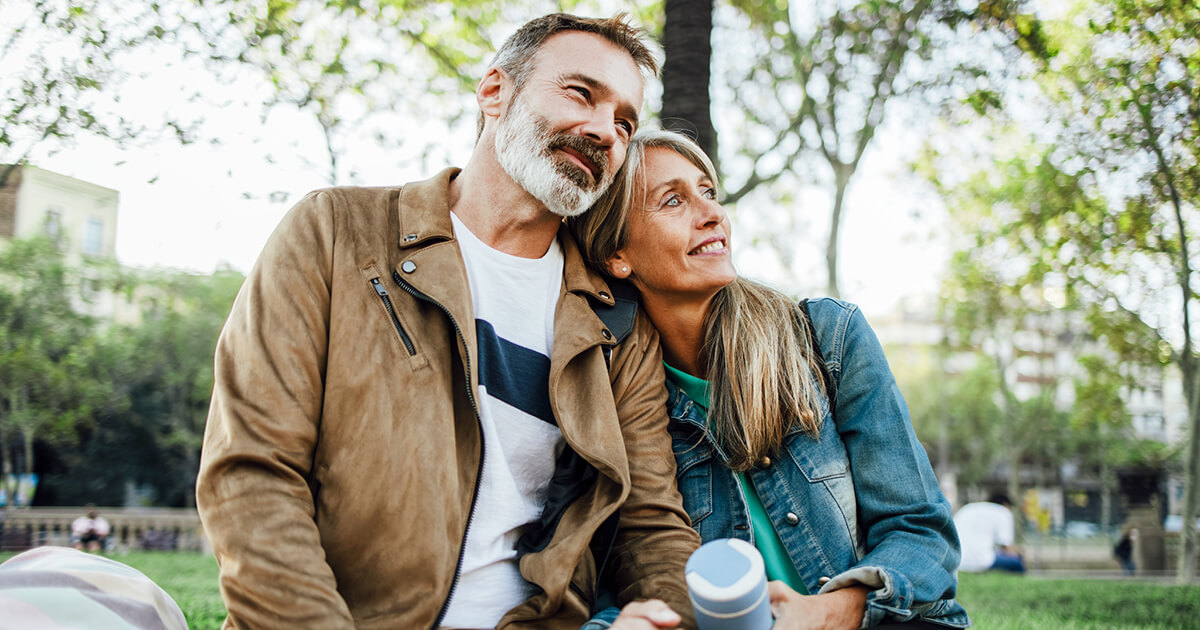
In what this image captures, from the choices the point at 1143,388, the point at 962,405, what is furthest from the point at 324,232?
the point at 962,405

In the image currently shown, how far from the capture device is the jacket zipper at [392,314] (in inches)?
103

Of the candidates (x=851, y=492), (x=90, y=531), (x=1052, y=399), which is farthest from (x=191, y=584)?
(x=1052, y=399)

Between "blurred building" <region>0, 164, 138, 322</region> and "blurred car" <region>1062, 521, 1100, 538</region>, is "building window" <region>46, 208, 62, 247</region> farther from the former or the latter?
"blurred car" <region>1062, 521, 1100, 538</region>

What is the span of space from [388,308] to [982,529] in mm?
14996

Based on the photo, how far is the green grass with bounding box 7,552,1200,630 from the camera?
22.1ft

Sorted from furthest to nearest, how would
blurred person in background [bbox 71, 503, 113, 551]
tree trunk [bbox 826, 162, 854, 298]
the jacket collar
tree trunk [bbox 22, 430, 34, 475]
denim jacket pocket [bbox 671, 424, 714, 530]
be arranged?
1. tree trunk [bbox 22, 430, 34, 475]
2. blurred person in background [bbox 71, 503, 113, 551]
3. tree trunk [bbox 826, 162, 854, 298]
4. denim jacket pocket [bbox 671, 424, 714, 530]
5. the jacket collar

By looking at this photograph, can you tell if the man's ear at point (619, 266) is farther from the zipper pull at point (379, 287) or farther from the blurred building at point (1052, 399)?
the blurred building at point (1052, 399)

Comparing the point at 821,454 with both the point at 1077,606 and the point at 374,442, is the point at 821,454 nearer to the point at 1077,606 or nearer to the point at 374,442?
the point at 374,442

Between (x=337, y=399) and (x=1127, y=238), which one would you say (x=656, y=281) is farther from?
(x=1127, y=238)

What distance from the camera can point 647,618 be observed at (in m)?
2.45

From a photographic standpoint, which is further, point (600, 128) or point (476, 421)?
point (600, 128)

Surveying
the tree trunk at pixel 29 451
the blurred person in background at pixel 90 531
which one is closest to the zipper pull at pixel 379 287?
the blurred person in background at pixel 90 531

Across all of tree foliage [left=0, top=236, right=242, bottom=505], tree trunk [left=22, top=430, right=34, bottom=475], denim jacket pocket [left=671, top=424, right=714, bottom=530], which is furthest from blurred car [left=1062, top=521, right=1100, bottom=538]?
denim jacket pocket [left=671, top=424, right=714, bottom=530]

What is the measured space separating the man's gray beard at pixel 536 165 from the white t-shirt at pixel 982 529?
45.9 ft
